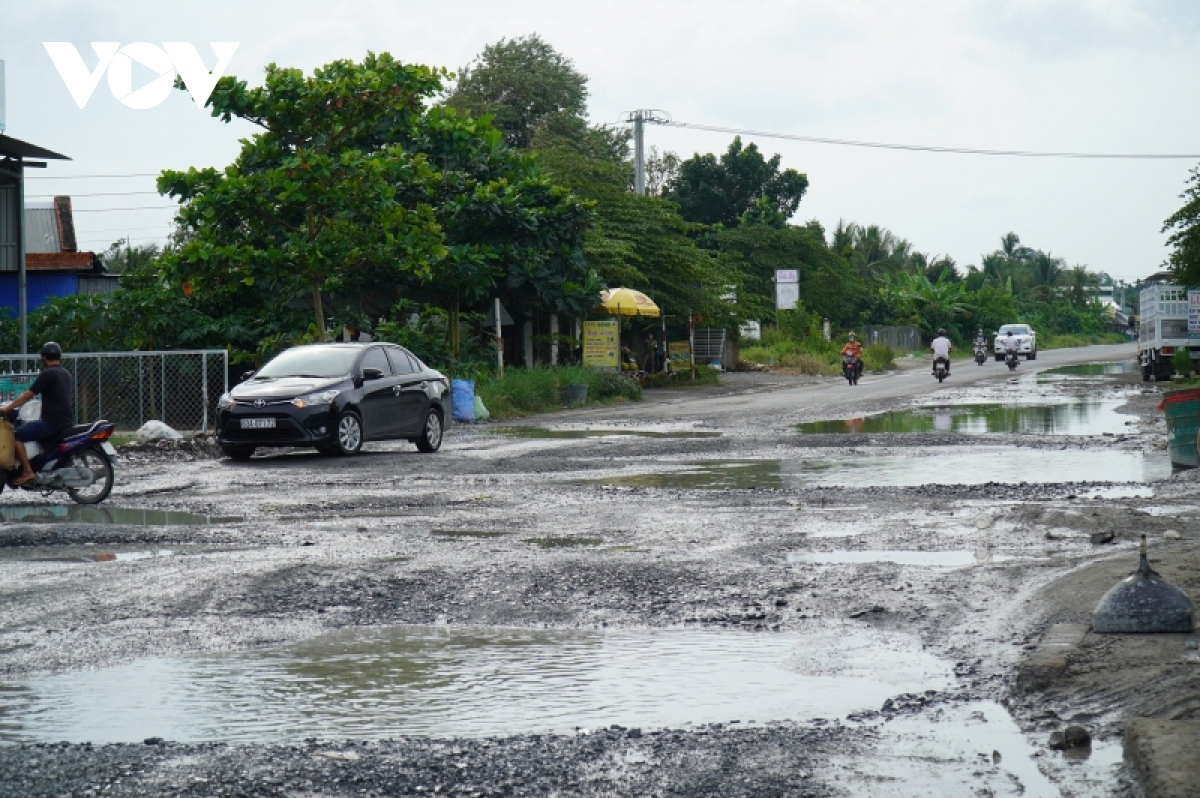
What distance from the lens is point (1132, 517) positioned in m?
10.4

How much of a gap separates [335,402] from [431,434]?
2.02 m

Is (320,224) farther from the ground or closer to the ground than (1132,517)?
farther from the ground

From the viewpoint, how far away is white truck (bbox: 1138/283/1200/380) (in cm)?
3831

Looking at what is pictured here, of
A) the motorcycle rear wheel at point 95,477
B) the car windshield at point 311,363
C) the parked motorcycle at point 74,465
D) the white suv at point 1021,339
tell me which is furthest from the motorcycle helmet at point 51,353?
the white suv at point 1021,339

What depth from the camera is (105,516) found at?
12.2m

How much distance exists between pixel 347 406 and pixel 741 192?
61.8 metres

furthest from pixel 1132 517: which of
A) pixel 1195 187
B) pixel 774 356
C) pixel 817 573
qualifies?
pixel 774 356

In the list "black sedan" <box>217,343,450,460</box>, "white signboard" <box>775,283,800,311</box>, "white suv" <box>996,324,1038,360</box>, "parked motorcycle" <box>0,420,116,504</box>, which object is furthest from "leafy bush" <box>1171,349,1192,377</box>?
"parked motorcycle" <box>0,420,116,504</box>

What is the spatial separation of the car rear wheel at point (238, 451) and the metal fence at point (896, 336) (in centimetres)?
5901

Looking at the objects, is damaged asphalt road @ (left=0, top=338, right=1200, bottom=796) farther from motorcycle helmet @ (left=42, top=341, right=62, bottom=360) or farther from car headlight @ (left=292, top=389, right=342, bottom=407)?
motorcycle helmet @ (left=42, top=341, right=62, bottom=360)

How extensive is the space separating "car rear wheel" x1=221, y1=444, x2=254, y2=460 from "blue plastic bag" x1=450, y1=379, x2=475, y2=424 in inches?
311

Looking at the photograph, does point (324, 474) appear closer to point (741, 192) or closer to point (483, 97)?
point (483, 97)

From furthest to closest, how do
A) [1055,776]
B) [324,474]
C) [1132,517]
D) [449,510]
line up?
[324,474], [449,510], [1132,517], [1055,776]

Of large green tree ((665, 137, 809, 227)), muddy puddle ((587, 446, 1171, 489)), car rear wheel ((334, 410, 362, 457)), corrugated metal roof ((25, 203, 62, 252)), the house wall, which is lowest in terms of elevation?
muddy puddle ((587, 446, 1171, 489))
